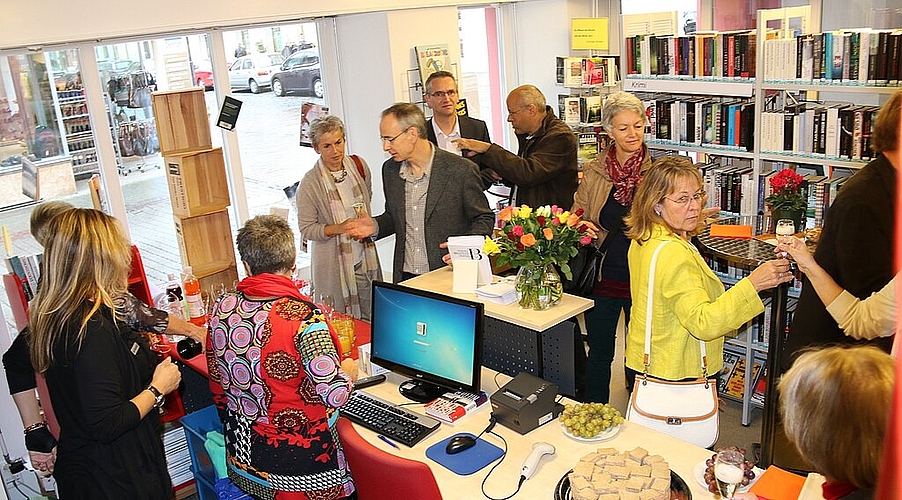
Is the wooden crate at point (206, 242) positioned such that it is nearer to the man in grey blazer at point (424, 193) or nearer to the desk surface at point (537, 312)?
the man in grey blazer at point (424, 193)

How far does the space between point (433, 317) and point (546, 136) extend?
1.91m

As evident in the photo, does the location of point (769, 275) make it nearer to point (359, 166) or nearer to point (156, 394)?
point (156, 394)

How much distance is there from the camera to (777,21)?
4.48 m

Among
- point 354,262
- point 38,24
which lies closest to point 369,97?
point 354,262

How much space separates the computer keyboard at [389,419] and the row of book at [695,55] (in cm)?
287

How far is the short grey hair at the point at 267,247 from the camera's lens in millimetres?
2561

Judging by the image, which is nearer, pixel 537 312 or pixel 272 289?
pixel 272 289

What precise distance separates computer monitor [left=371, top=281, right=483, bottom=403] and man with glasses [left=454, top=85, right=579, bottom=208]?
5.34 feet

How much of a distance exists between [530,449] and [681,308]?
68cm

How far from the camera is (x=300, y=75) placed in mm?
5688

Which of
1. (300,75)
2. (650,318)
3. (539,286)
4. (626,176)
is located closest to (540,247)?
(539,286)

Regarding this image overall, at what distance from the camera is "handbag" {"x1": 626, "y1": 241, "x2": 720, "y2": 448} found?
2658 mm

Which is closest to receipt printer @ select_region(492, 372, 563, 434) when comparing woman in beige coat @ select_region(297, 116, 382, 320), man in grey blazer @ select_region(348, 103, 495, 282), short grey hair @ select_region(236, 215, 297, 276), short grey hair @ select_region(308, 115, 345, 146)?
short grey hair @ select_region(236, 215, 297, 276)

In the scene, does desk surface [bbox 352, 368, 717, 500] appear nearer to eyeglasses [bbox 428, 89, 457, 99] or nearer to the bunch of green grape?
the bunch of green grape
